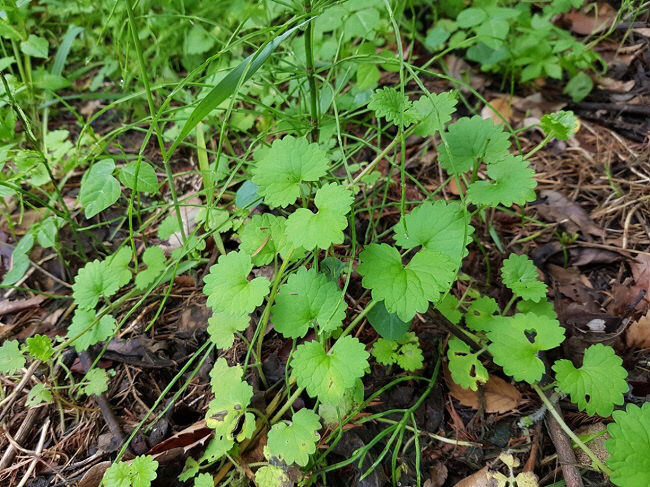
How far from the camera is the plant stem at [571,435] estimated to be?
115cm

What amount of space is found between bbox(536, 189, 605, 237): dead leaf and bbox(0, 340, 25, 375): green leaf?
184 cm

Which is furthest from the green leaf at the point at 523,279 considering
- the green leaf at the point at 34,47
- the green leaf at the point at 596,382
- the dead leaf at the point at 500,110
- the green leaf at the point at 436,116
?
the green leaf at the point at 34,47

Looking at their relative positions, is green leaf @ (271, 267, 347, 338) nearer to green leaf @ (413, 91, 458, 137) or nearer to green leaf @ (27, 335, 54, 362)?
green leaf @ (413, 91, 458, 137)

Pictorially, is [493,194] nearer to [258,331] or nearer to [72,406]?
[258,331]

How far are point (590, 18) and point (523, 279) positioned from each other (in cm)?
183

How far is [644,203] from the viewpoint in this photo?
179 centimetres

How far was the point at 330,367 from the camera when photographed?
3.77 ft

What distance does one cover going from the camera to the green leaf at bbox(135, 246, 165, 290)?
5.16 ft

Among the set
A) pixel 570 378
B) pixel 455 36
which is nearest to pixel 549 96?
pixel 455 36

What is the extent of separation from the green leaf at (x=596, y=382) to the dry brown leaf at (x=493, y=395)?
0.19 m

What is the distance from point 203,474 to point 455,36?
6.79 feet

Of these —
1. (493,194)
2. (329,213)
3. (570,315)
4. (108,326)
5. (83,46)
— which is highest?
(83,46)

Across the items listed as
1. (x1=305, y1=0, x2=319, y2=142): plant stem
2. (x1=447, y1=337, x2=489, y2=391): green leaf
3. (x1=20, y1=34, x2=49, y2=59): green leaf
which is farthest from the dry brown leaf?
(x1=20, y1=34, x2=49, y2=59): green leaf

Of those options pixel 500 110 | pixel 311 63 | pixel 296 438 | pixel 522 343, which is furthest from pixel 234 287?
pixel 500 110
